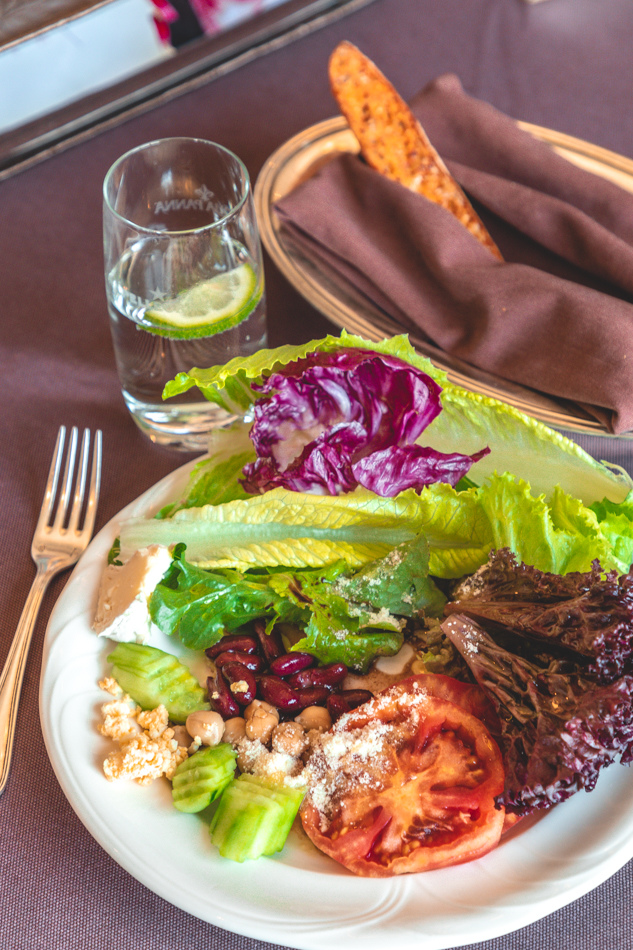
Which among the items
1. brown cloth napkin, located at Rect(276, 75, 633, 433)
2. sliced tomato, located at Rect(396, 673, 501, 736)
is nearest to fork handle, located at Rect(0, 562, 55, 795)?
sliced tomato, located at Rect(396, 673, 501, 736)

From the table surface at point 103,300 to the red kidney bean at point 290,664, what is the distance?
0.36 m

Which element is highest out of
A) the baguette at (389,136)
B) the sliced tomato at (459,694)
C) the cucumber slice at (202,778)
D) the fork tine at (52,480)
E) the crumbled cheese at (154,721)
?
the baguette at (389,136)

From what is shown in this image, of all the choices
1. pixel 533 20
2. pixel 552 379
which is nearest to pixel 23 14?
pixel 533 20

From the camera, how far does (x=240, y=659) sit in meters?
1.29

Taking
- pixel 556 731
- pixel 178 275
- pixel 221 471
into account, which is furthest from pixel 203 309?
pixel 556 731

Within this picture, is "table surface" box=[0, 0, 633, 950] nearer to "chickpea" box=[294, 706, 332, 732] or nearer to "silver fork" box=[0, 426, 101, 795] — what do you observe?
"silver fork" box=[0, 426, 101, 795]

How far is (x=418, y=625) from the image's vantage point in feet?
4.41

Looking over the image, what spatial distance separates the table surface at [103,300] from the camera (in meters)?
1.14

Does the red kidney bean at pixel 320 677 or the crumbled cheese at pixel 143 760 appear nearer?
the crumbled cheese at pixel 143 760

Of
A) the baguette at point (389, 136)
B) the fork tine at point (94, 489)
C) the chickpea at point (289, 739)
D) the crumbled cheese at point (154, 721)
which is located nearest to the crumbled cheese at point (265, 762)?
the chickpea at point (289, 739)

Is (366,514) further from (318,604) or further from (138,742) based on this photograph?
(138,742)

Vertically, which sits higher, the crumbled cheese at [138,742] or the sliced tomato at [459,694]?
the crumbled cheese at [138,742]

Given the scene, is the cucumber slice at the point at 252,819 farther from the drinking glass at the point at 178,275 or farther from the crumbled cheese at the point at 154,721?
the drinking glass at the point at 178,275

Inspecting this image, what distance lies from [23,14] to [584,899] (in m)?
3.64
